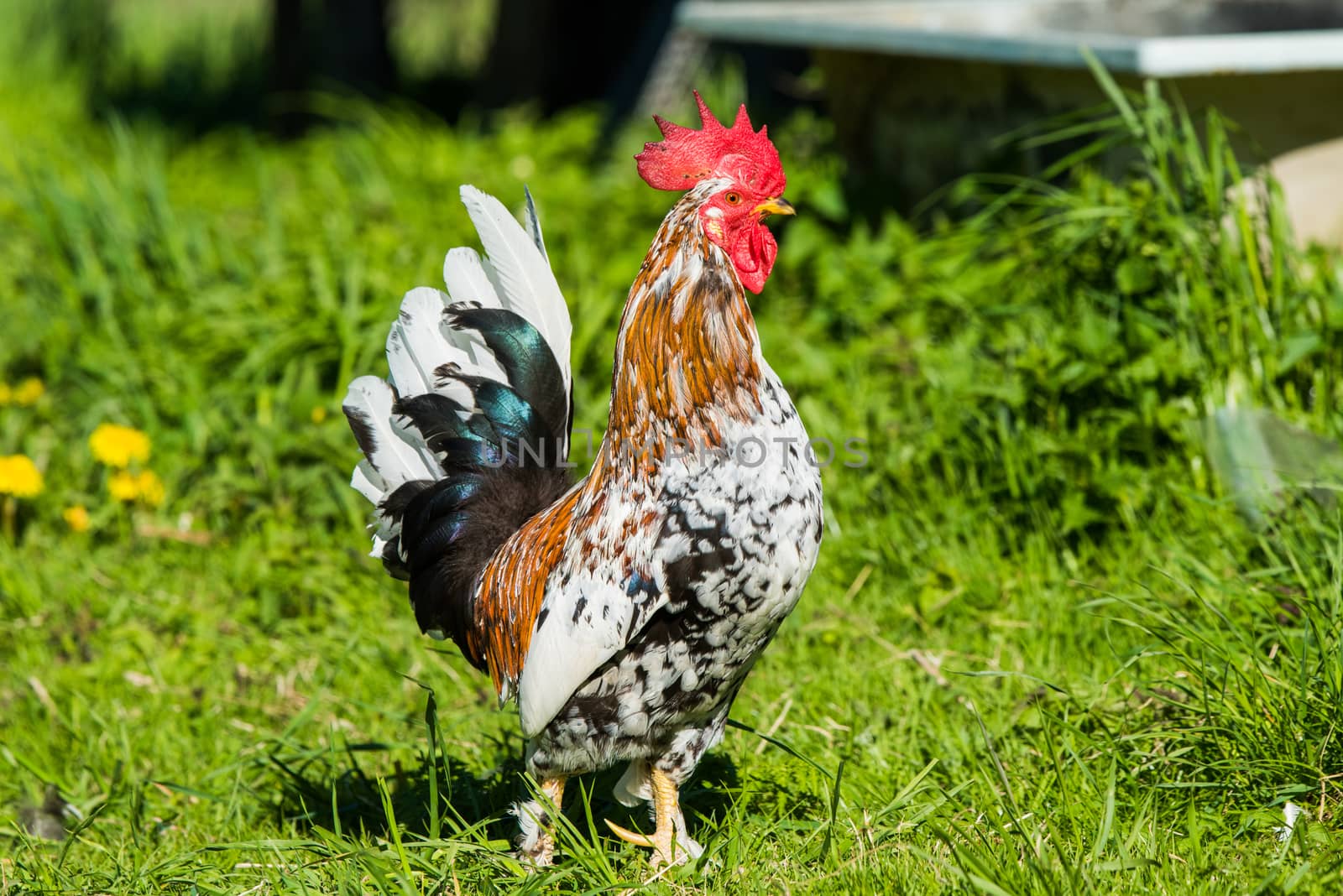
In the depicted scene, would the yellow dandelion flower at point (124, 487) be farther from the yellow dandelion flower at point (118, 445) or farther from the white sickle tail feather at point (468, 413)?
the white sickle tail feather at point (468, 413)

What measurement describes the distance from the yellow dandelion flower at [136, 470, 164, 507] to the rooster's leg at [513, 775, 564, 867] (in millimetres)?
2242

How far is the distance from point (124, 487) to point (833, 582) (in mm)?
2315

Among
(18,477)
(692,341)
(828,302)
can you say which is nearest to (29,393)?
(18,477)

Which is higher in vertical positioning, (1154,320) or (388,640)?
(1154,320)

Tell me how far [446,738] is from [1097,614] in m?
1.66

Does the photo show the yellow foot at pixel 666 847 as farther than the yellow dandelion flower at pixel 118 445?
No

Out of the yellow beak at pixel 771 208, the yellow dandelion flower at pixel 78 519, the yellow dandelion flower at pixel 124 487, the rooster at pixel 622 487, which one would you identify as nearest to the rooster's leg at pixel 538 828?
the rooster at pixel 622 487

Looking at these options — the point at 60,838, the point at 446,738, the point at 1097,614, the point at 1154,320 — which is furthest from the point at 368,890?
the point at 1154,320

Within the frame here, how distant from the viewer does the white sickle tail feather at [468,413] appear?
8.53 ft

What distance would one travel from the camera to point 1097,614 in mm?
3135

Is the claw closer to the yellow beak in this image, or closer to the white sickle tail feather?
the white sickle tail feather

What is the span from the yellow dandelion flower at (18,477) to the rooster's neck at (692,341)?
2.73m

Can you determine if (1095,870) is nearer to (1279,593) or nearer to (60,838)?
(1279,593)

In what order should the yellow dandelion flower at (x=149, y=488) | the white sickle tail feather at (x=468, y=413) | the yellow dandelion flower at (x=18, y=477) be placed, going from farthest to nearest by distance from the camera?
1. the yellow dandelion flower at (x=149, y=488)
2. the yellow dandelion flower at (x=18, y=477)
3. the white sickle tail feather at (x=468, y=413)
